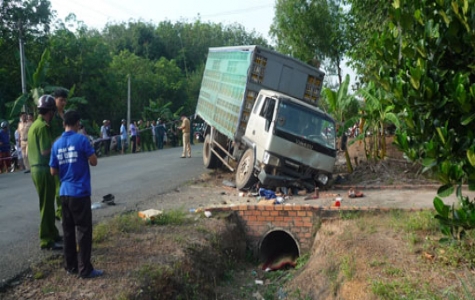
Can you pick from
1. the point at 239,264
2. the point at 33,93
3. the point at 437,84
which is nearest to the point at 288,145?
the point at 239,264

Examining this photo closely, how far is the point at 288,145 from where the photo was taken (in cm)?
1052

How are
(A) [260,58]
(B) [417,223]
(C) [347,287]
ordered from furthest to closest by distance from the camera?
(A) [260,58] → (B) [417,223] → (C) [347,287]

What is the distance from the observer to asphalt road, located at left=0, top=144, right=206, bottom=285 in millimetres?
6139

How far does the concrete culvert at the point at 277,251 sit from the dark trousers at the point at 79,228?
15.4 feet

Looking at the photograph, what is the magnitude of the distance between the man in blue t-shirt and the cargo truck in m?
5.54

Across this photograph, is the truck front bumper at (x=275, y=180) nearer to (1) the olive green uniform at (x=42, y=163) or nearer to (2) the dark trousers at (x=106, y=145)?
(1) the olive green uniform at (x=42, y=163)

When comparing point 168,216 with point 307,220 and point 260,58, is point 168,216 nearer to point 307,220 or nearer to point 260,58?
point 307,220

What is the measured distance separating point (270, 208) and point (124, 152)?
46.1 feet

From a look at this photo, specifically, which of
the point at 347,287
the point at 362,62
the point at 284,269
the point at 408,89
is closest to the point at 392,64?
the point at 408,89

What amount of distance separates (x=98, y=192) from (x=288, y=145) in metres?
4.07

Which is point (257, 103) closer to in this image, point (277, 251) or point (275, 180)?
point (275, 180)

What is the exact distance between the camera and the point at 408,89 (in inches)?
201

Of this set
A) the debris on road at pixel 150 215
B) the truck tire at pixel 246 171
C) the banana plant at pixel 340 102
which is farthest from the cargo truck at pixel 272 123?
the debris on road at pixel 150 215

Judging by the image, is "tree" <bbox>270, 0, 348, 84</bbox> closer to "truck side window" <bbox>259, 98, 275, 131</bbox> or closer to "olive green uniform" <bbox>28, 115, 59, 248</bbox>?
"truck side window" <bbox>259, 98, 275, 131</bbox>
